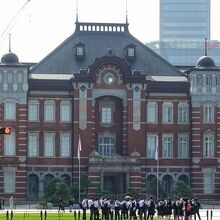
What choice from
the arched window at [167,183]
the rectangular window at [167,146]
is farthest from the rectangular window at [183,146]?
the arched window at [167,183]

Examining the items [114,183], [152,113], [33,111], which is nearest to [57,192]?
[114,183]

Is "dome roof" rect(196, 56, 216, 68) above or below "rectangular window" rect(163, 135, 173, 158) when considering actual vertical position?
above

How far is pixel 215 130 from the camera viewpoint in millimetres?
115062

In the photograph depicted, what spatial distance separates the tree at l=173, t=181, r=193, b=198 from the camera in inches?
4301

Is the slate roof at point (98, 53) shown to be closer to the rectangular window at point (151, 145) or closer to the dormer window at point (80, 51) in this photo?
the dormer window at point (80, 51)

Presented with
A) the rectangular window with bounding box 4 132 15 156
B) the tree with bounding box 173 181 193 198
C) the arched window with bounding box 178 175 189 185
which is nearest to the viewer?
the tree with bounding box 173 181 193 198

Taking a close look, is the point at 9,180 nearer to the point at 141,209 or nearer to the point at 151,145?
the point at 151,145

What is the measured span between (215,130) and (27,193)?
19.1 metres

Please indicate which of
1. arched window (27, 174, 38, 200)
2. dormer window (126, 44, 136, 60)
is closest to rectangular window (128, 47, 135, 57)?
dormer window (126, 44, 136, 60)

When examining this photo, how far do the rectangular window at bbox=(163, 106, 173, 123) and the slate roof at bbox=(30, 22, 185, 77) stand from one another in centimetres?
360

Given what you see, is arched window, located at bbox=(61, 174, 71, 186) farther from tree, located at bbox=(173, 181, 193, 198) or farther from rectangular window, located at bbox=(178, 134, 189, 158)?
rectangular window, located at bbox=(178, 134, 189, 158)

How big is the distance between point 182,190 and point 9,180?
16.4 metres

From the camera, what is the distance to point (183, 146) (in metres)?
116

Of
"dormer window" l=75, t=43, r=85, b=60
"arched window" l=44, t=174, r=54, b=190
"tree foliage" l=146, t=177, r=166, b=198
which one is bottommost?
"tree foliage" l=146, t=177, r=166, b=198
